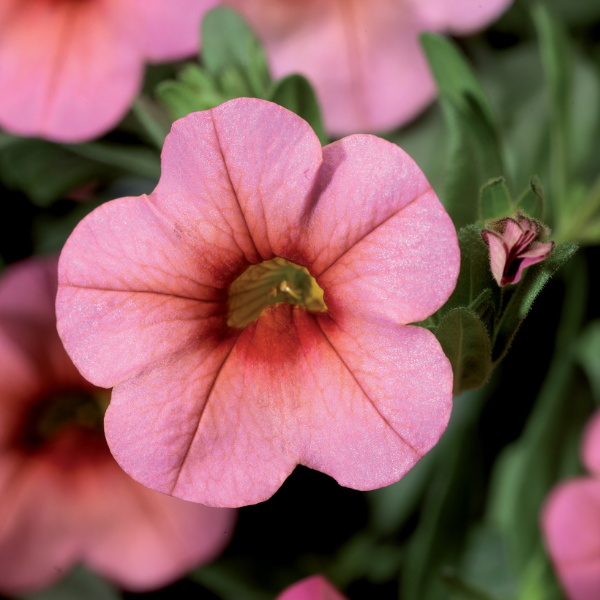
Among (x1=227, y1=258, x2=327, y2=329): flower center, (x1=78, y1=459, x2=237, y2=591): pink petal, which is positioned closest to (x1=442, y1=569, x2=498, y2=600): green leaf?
(x1=78, y1=459, x2=237, y2=591): pink petal

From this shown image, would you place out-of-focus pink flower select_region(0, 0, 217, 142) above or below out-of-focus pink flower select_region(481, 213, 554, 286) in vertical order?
above

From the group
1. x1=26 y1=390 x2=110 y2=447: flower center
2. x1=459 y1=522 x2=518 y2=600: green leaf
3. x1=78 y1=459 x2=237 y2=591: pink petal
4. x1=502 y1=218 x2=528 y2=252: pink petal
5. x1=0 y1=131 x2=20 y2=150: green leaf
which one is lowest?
x1=459 y1=522 x2=518 y2=600: green leaf

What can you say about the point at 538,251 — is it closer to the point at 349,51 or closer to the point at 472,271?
the point at 472,271

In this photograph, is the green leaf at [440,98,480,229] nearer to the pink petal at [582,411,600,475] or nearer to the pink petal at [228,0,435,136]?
the pink petal at [228,0,435,136]

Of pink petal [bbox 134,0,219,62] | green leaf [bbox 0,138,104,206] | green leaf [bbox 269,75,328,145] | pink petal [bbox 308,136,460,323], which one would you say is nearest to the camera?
pink petal [bbox 308,136,460,323]

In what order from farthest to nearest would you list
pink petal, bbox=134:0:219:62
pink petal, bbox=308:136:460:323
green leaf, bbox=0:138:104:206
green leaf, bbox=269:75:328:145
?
green leaf, bbox=0:138:104:206, pink petal, bbox=134:0:219:62, green leaf, bbox=269:75:328:145, pink petal, bbox=308:136:460:323

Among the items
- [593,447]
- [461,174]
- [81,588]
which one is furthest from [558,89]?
[81,588]

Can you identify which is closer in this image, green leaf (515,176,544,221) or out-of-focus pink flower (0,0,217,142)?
green leaf (515,176,544,221)
